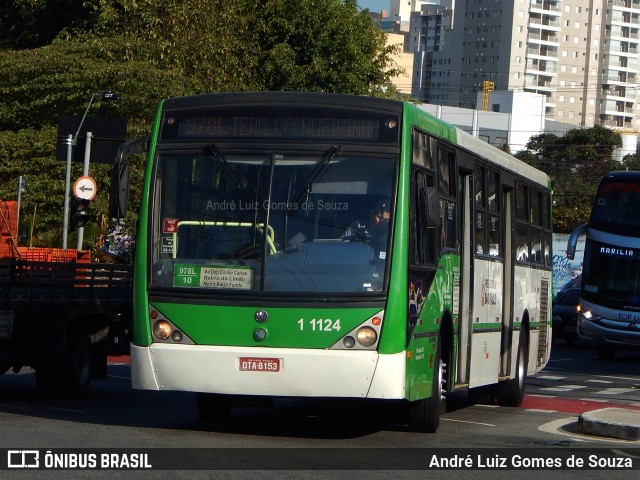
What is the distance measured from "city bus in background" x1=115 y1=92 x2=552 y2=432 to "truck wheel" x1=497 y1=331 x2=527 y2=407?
4.52 meters

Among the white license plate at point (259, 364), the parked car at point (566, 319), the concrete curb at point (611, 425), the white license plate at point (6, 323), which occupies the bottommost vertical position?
the parked car at point (566, 319)

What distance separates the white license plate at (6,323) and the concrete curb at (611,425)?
6222 mm

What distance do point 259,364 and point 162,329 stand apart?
96 cm

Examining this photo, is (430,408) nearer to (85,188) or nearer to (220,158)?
(220,158)

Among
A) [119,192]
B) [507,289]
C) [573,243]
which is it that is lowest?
[573,243]

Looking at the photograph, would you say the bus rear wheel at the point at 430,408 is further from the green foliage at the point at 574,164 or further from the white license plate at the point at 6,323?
the green foliage at the point at 574,164

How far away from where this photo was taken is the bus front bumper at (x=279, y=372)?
35.2 ft

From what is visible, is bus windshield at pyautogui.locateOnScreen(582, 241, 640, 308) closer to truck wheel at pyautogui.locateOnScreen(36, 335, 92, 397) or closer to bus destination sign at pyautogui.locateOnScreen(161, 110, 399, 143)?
truck wheel at pyautogui.locateOnScreen(36, 335, 92, 397)

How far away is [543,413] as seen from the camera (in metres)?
16.0

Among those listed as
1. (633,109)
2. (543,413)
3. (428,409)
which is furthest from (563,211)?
(633,109)

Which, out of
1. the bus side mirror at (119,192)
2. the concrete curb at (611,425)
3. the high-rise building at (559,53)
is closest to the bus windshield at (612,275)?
the concrete curb at (611,425)

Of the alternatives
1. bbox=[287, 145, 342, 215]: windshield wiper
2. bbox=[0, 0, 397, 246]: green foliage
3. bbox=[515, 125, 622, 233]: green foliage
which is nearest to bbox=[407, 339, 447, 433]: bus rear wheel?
bbox=[287, 145, 342, 215]: windshield wiper

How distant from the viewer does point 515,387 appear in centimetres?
1642

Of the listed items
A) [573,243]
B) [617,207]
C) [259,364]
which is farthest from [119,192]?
[617,207]
